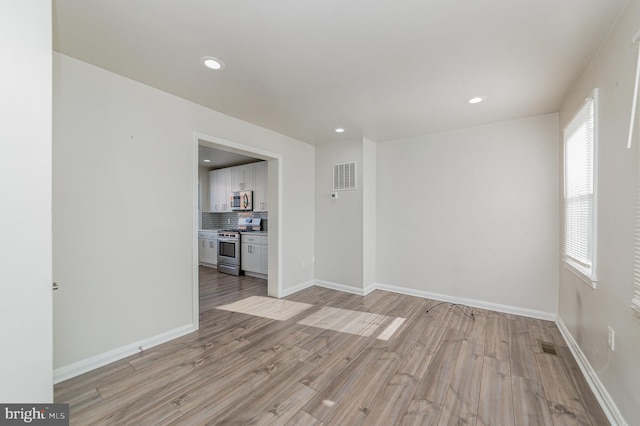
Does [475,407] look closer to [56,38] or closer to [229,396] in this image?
[229,396]

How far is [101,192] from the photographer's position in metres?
2.25

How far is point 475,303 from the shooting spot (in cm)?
365

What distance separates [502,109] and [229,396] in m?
3.95

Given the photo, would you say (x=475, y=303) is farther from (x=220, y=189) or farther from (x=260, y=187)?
(x=220, y=189)

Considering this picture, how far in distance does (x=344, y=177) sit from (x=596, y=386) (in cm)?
348

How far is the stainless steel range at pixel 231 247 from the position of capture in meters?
5.55

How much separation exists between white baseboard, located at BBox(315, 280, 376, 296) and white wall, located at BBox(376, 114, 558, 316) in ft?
1.13

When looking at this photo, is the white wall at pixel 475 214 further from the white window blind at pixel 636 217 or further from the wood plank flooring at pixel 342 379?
the white window blind at pixel 636 217

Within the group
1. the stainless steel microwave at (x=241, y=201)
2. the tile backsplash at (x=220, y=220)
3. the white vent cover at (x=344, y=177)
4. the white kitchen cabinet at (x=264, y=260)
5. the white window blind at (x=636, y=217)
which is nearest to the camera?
the white window blind at (x=636, y=217)

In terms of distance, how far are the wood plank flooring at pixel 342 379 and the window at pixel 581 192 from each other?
90cm

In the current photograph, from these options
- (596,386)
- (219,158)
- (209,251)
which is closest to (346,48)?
(596,386)

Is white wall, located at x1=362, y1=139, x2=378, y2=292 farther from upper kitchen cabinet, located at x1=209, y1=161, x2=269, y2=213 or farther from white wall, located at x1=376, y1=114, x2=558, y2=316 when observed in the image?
upper kitchen cabinet, located at x1=209, y1=161, x2=269, y2=213

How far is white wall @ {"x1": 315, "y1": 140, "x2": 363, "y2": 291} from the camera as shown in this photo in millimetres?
4223

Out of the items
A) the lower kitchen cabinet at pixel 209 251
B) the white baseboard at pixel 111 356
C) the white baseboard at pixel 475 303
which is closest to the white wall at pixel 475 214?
the white baseboard at pixel 475 303
